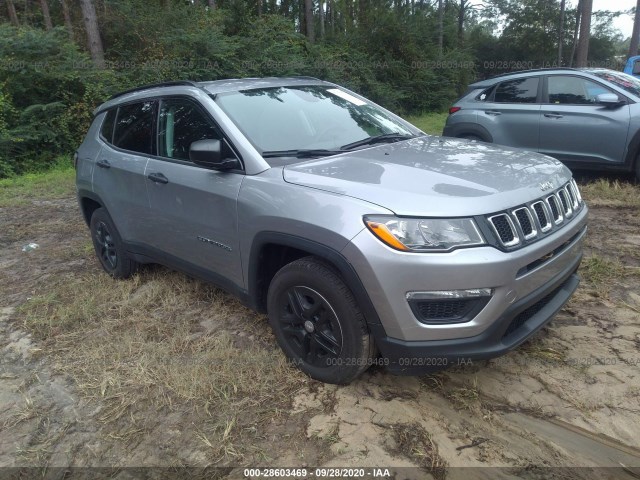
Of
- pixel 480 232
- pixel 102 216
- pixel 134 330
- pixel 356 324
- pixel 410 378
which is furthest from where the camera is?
pixel 102 216

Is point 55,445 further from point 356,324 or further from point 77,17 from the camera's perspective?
point 77,17

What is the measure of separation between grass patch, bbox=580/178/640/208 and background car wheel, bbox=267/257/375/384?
4558 mm

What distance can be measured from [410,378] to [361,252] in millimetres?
977

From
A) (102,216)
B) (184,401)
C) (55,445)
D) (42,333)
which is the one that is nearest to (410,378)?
(184,401)

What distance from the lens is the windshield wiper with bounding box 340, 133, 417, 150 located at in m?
3.40

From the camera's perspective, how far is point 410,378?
9.61 ft

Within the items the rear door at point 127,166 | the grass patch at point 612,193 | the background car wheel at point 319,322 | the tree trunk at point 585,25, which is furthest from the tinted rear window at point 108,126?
the tree trunk at point 585,25

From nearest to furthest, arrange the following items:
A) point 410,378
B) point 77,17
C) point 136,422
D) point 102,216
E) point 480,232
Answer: point 480,232, point 136,422, point 410,378, point 102,216, point 77,17

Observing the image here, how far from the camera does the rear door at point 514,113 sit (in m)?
→ 6.97

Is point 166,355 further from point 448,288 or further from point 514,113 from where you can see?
point 514,113

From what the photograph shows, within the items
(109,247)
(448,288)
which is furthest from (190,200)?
(448,288)

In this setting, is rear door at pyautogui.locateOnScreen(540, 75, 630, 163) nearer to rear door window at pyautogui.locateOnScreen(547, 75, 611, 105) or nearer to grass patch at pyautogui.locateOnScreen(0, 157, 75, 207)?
rear door window at pyautogui.locateOnScreen(547, 75, 611, 105)

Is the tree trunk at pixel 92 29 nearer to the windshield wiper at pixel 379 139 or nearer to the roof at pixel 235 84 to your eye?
the roof at pixel 235 84

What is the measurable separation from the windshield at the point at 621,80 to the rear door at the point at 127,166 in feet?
18.7
